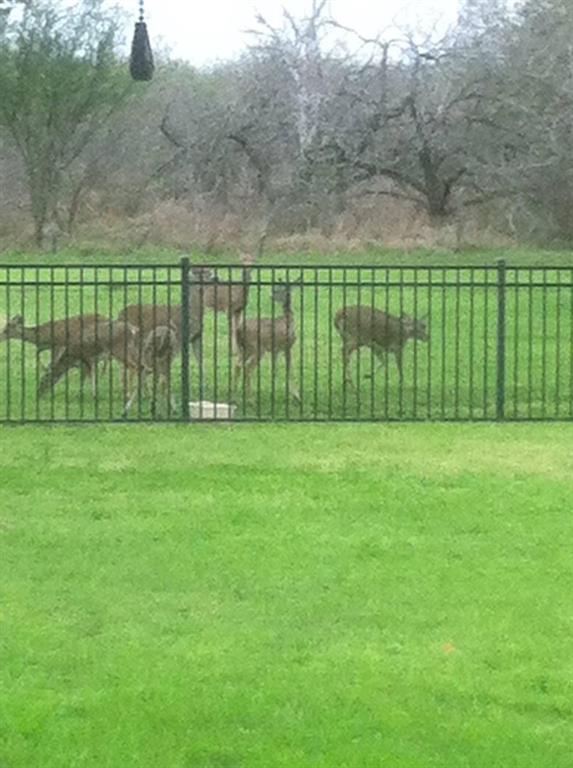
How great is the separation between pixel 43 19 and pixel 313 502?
37141 millimetres

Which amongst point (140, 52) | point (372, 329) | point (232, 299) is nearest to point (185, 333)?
point (140, 52)

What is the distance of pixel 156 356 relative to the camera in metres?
14.8

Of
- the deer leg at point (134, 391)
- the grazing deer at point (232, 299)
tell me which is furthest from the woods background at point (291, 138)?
the deer leg at point (134, 391)

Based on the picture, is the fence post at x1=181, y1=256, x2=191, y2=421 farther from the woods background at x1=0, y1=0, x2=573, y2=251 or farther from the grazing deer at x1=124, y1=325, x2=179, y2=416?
the woods background at x1=0, y1=0, x2=573, y2=251

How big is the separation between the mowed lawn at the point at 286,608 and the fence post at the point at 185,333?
60.8 inches

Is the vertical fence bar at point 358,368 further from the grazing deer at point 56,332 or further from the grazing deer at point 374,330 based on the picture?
the grazing deer at point 56,332

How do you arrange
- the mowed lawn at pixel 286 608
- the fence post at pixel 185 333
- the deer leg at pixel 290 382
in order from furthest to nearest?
the deer leg at pixel 290 382 → the fence post at pixel 185 333 → the mowed lawn at pixel 286 608

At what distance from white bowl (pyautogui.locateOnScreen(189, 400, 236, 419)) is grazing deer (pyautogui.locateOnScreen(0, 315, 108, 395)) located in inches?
47.2

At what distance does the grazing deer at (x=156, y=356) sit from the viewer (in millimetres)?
14704

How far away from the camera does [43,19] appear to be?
45.7 m

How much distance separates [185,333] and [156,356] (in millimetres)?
503

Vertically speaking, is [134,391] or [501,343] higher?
[501,343]

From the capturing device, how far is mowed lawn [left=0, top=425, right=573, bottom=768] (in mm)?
6195

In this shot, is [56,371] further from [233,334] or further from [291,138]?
[291,138]
